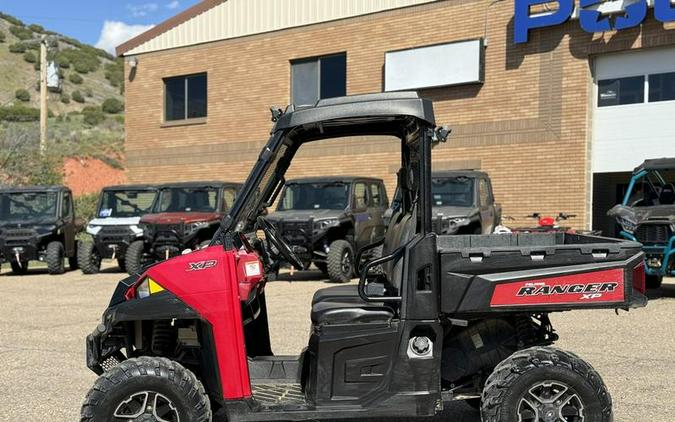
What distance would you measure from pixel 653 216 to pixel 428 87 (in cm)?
864

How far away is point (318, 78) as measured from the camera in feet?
67.8

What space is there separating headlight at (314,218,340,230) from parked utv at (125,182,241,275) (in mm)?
2255

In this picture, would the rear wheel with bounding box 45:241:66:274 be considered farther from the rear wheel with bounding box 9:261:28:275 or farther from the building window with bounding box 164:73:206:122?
the building window with bounding box 164:73:206:122

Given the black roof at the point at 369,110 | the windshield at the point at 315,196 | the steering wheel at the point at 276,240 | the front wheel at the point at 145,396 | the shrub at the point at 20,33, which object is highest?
the shrub at the point at 20,33

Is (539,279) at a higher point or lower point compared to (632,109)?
lower

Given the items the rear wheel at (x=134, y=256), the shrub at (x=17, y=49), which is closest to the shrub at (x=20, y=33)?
the shrub at (x=17, y=49)

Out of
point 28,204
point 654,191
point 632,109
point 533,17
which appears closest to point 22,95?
point 28,204

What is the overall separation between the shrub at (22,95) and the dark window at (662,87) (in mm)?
50450

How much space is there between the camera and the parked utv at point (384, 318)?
4.03 m

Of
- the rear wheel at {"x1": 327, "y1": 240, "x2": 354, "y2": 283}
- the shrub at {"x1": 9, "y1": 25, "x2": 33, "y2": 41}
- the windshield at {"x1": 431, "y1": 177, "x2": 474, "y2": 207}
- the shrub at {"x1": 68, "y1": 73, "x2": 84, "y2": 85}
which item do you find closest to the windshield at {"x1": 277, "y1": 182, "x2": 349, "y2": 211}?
the rear wheel at {"x1": 327, "y1": 240, "x2": 354, "y2": 283}

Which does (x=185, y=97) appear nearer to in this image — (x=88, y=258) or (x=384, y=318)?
(x=88, y=258)

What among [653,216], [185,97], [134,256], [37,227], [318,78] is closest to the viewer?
[653,216]

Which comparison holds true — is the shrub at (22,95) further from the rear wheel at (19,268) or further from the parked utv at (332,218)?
the parked utv at (332,218)

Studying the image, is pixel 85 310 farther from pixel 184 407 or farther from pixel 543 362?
pixel 543 362
